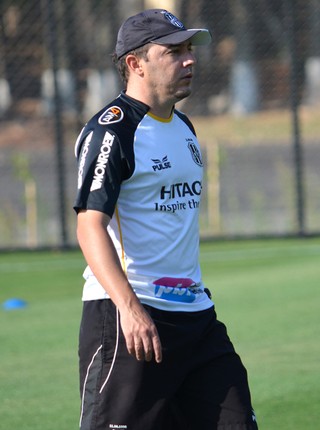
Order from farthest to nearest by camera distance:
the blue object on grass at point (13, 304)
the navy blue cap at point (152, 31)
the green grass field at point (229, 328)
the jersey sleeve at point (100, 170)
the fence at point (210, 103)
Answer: the fence at point (210, 103)
the blue object on grass at point (13, 304)
the green grass field at point (229, 328)
the navy blue cap at point (152, 31)
the jersey sleeve at point (100, 170)

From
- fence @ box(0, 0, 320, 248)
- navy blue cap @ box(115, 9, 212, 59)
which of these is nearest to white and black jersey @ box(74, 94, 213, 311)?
navy blue cap @ box(115, 9, 212, 59)

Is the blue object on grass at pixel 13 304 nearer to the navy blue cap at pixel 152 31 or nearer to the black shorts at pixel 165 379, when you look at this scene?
the black shorts at pixel 165 379

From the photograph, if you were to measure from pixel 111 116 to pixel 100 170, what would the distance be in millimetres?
259

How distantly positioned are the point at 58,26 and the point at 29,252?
11.6ft

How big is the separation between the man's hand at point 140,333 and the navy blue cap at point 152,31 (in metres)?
1.07

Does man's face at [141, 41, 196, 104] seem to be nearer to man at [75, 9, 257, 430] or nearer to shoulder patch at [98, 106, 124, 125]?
man at [75, 9, 257, 430]

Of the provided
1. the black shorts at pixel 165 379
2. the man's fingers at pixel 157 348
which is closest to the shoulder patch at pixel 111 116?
the black shorts at pixel 165 379

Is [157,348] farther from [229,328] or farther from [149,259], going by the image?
[229,328]

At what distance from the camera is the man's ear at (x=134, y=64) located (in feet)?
13.7

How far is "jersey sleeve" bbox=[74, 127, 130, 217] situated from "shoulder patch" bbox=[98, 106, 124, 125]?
0.16 ft

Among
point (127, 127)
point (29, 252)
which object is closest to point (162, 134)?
point (127, 127)

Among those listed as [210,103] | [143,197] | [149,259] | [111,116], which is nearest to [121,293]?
[149,259]

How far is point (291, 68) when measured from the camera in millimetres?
13641

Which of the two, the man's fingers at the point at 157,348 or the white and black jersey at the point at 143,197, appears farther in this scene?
the white and black jersey at the point at 143,197
